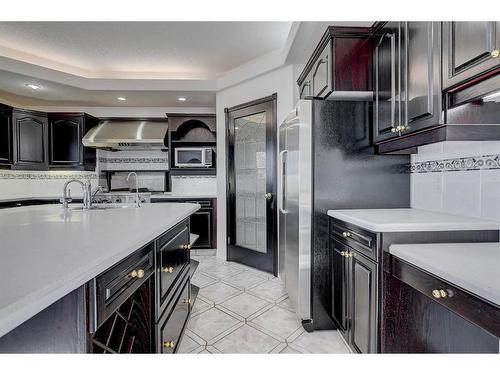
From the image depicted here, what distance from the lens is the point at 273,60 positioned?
306cm

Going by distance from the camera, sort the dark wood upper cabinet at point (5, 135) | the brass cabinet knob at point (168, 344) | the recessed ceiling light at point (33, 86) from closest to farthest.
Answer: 1. the brass cabinet knob at point (168, 344)
2. the recessed ceiling light at point (33, 86)
3. the dark wood upper cabinet at point (5, 135)

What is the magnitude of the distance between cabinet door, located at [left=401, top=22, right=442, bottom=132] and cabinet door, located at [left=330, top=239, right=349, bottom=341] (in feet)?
2.84

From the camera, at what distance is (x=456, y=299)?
0.87m

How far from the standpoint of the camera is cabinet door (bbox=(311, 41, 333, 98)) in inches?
73.0

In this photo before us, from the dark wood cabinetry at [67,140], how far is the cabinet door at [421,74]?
447cm

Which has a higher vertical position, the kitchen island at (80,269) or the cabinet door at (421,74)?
the cabinet door at (421,74)

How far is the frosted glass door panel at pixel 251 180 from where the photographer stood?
323 cm

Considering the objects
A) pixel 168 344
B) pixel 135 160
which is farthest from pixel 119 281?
pixel 135 160

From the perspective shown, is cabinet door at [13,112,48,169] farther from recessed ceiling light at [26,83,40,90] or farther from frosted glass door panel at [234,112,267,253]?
frosted glass door panel at [234,112,267,253]

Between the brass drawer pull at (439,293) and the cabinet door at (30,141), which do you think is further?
the cabinet door at (30,141)

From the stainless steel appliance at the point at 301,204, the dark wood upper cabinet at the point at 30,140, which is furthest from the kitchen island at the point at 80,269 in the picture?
the dark wood upper cabinet at the point at 30,140

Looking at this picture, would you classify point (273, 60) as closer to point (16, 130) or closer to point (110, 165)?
point (110, 165)

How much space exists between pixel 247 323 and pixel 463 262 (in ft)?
5.05

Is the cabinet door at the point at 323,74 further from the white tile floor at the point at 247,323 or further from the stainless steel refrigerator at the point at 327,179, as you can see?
the white tile floor at the point at 247,323
